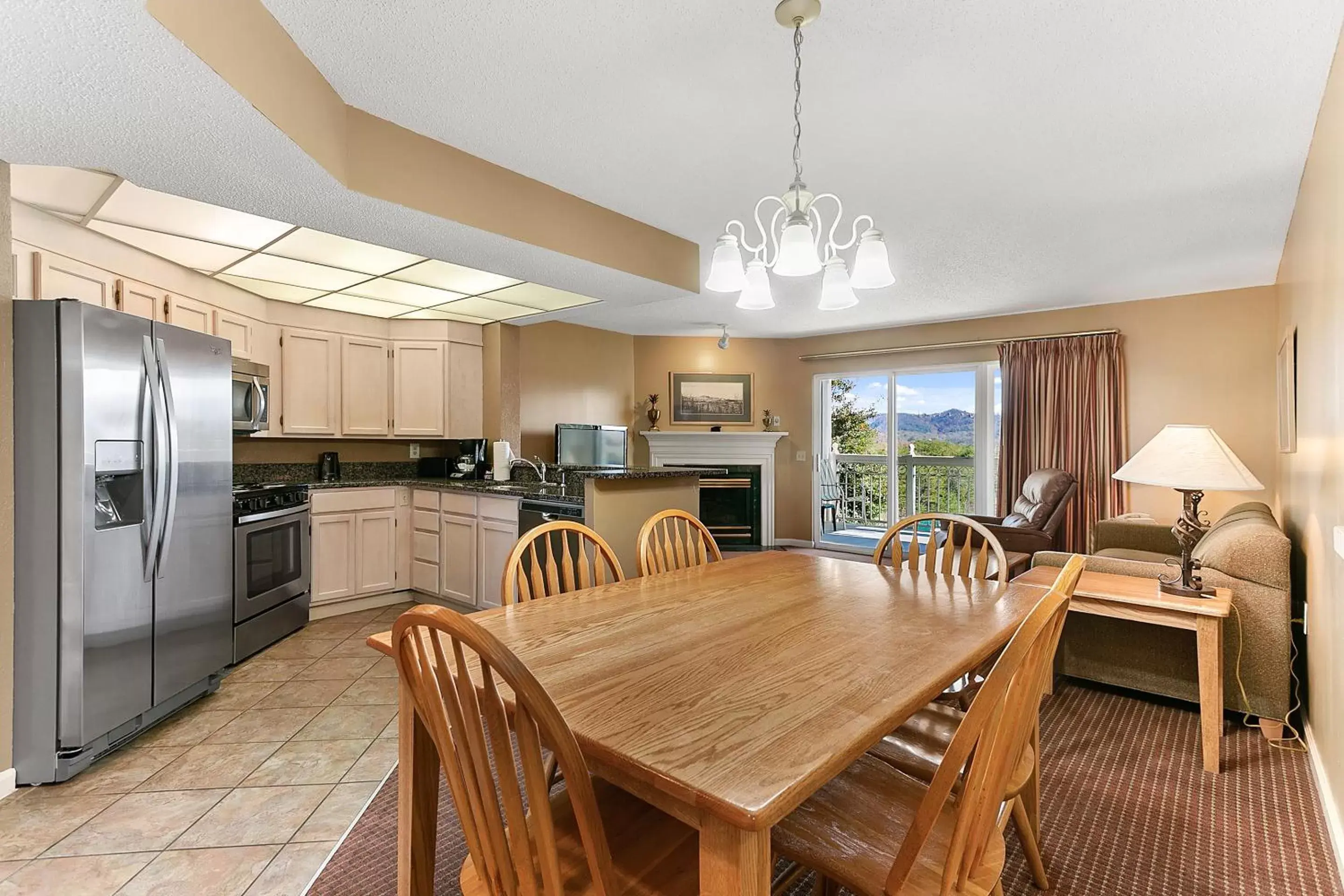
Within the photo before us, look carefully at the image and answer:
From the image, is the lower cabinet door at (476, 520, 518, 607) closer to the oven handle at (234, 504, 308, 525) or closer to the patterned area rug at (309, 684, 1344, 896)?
the oven handle at (234, 504, 308, 525)

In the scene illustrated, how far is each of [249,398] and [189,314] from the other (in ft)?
1.75

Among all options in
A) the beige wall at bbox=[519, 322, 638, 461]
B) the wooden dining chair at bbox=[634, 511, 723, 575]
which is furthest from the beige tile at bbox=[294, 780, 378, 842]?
the beige wall at bbox=[519, 322, 638, 461]

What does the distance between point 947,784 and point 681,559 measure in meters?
1.48

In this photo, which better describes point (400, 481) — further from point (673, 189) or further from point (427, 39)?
point (427, 39)

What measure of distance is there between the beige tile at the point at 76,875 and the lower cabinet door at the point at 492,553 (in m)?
2.19

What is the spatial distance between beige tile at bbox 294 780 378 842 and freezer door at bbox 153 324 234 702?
1.05 meters

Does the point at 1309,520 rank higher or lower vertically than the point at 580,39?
lower

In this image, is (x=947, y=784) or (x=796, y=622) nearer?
(x=947, y=784)

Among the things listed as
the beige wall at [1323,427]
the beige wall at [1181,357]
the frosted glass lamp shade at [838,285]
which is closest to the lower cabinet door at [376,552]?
the frosted glass lamp shade at [838,285]

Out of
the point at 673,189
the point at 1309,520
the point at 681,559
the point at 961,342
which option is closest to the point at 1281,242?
the point at 1309,520

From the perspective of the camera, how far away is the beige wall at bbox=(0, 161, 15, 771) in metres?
2.09

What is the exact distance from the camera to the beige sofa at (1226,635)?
8.08 feet

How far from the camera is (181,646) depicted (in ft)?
8.74

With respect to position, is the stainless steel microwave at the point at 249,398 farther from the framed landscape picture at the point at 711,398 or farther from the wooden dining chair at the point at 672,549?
the framed landscape picture at the point at 711,398
